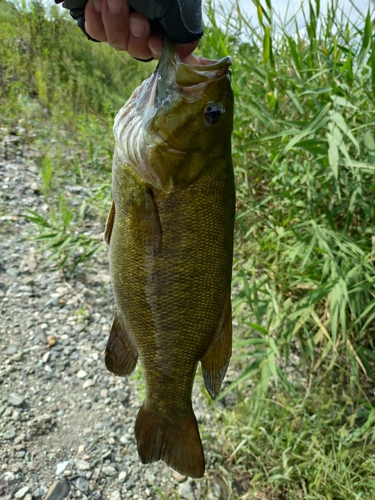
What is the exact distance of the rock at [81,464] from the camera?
3.10 metres

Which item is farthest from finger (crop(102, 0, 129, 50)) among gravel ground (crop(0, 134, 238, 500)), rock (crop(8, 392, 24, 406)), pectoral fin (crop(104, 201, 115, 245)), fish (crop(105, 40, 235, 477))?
rock (crop(8, 392, 24, 406))

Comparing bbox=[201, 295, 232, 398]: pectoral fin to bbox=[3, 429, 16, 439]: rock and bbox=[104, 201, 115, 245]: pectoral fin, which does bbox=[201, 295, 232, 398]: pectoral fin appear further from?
bbox=[3, 429, 16, 439]: rock

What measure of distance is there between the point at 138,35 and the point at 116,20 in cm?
8

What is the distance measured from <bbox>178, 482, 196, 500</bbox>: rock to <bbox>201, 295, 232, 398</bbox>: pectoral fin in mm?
1660

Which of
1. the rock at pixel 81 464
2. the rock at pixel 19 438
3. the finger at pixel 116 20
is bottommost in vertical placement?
the rock at pixel 81 464

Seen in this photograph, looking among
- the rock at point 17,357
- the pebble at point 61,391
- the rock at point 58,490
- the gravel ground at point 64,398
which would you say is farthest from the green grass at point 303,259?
the rock at point 17,357

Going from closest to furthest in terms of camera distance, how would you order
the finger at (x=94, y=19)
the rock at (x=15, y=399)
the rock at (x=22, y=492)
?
the finger at (x=94, y=19) < the rock at (x=22, y=492) < the rock at (x=15, y=399)

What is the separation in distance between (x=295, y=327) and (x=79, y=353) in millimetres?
1788

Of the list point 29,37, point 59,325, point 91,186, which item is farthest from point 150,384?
point 29,37

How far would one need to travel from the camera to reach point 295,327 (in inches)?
119

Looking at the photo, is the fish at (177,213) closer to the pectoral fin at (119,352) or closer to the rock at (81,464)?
the pectoral fin at (119,352)

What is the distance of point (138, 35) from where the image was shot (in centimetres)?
157

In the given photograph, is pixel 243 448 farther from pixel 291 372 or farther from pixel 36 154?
pixel 36 154

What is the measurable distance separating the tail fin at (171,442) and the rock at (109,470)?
1532 mm
